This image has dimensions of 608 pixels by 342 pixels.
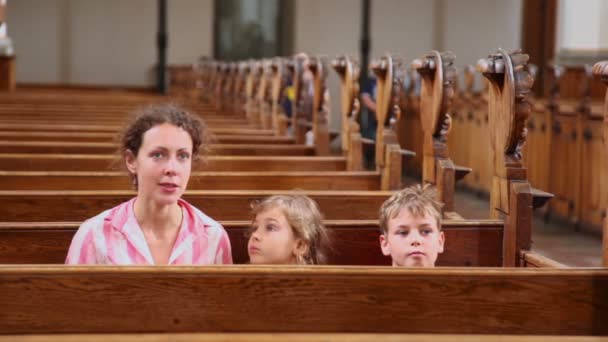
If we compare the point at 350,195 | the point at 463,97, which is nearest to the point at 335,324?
the point at 350,195

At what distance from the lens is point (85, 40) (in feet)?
58.5

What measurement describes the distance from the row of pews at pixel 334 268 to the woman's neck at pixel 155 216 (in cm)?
31

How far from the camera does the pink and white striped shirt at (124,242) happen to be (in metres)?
2.70

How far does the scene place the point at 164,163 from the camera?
8.75 ft

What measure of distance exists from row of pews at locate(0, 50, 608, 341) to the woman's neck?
310 millimetres

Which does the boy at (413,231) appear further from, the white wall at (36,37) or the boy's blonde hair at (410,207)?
the white wall at (36,37)

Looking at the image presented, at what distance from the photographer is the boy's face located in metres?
2.84

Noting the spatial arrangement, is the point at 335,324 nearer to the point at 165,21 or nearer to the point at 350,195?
the point at 350,195

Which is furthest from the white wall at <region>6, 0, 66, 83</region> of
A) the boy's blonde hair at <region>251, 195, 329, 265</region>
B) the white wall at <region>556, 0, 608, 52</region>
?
the boy's blonde hair at <region>251, 195, 329, 265</region>

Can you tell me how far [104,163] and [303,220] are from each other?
88.4 inches

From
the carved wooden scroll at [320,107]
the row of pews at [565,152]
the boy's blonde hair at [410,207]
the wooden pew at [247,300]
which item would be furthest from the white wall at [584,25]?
the wooden pew at [247,300]

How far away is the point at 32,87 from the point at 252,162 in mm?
12950

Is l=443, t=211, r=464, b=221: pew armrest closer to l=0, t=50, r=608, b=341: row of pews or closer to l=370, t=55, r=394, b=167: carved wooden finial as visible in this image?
l=0, t=50, r=608, b=341: row of pews

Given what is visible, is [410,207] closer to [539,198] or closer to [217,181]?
[539,198]
